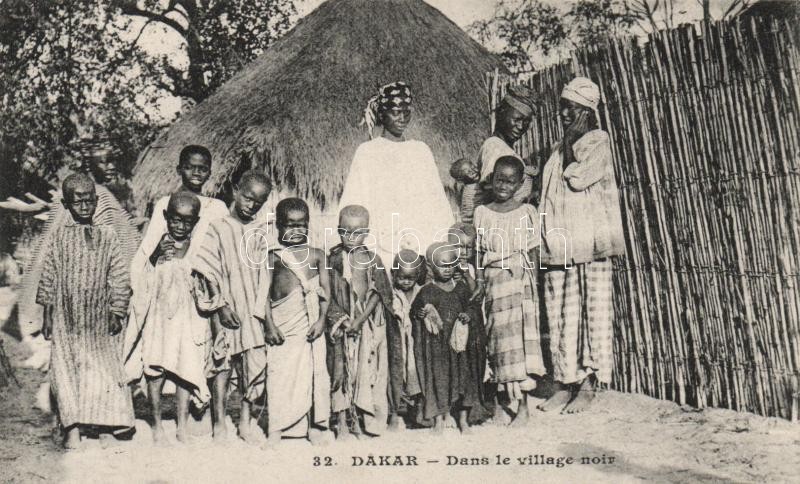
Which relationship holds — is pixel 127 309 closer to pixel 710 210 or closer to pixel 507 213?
pixel 507 213

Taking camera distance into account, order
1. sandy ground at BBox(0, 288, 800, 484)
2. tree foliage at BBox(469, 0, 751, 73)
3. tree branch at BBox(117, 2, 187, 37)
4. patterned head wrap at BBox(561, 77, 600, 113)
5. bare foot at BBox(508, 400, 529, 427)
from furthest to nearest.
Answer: tree foliage at BBox(469, 0, 751, 73), tree branch at BBox(117, 2, 187, 37), patterned head wrap at BBox(561, 77, 600, 113), bare foot at BBox(508, 400, 529, 427), sandy ground at BBox(0, 288, 800, 484)

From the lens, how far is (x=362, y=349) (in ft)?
14.2

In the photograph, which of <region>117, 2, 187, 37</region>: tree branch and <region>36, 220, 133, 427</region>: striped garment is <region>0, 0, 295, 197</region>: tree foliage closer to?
<region>117, 2, 187, 37</region>: tree branch

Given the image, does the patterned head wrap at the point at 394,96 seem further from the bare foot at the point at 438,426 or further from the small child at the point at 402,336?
the bare foot at the point at 438,426

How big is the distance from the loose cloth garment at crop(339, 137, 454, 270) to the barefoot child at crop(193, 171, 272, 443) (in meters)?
0.64

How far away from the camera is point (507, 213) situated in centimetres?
464

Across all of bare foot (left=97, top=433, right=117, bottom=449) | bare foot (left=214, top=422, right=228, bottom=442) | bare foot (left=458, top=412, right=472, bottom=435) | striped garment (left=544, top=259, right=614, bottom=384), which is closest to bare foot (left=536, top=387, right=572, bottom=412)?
striped garment (left=544, top=259, right=614, bottom=384)

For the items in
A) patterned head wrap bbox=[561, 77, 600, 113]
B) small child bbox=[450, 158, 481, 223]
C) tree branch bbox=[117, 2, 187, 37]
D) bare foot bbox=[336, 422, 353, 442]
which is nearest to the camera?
bare foot bbox=[336, 422, 353, 442]

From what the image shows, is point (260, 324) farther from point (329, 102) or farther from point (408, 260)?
point (329, 102)

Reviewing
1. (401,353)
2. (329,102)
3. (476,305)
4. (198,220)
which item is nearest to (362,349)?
(401,353)

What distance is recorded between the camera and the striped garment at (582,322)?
4711mm

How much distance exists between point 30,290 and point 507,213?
112 inches

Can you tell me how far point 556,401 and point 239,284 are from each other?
6.80ft

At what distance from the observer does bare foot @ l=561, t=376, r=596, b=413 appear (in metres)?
4.72
